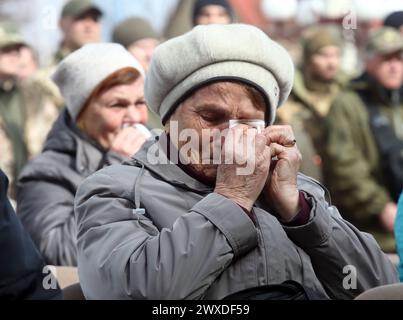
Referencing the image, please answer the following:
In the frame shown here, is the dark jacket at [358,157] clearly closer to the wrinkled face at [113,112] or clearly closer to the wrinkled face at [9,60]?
the wrinkled face at [113,112]

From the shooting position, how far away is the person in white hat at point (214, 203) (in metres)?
3.16

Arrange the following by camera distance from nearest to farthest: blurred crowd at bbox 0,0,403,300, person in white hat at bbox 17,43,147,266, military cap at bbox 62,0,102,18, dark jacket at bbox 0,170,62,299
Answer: dark jacket at bbox 0,170,62,299 → person in white hat at bbox 17,43,147,266 → blurred crowd at bbox 0,0,403,300 → military cap at bbox 62,0,102,18

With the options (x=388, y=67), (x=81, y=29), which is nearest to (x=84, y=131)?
(x=81, y=29)

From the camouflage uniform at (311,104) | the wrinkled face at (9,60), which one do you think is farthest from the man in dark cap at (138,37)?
the camouflage uniform at (311,104)

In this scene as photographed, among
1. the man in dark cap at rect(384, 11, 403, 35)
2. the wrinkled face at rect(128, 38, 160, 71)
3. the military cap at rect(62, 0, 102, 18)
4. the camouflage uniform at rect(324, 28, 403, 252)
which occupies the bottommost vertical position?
the camouflage uniform at rect(324, 28, 403, 252)

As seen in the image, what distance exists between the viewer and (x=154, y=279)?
3127 millimetres

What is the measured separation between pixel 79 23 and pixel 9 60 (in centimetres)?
61

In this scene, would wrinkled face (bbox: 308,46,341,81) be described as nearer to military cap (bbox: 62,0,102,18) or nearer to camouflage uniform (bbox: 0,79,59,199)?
military cap (bbox: 62,0,102,18)

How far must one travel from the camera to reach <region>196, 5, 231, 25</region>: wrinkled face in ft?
25.6

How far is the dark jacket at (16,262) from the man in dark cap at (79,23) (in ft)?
15.0

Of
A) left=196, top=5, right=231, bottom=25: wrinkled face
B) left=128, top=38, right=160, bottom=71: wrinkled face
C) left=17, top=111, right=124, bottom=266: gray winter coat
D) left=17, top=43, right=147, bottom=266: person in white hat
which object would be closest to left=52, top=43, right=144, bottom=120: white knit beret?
left=17, top=43, right=147, bottom=266: person in white hat

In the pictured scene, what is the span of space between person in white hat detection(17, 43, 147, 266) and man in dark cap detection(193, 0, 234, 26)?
2485mm

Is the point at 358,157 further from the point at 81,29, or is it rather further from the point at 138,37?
the point at 81,29
